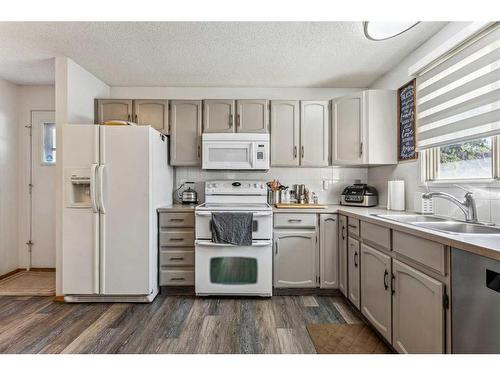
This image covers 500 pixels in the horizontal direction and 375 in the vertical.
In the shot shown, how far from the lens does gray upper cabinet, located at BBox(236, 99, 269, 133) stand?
3.03 metres

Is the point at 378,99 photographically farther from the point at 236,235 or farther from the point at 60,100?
the point at 60,100

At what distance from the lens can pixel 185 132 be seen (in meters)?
3.06

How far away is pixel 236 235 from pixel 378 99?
198cm

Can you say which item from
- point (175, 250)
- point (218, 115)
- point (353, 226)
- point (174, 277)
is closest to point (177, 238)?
point (175, 250)

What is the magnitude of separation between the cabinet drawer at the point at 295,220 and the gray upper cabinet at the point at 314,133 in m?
0.67

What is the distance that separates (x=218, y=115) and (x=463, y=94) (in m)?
2.18

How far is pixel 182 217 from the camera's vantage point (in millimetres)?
2717

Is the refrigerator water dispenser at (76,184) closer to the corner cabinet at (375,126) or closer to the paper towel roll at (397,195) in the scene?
the corner cabinet at (375,126)

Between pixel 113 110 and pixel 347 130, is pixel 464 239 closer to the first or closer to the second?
pixel 347 130

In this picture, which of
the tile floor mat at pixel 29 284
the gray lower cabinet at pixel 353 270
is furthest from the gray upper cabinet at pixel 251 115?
the tile floor mat at pixel 29 284

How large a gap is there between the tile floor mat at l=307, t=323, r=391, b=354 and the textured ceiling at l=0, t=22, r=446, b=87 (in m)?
2.31

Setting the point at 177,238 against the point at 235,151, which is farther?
the point at 235,151

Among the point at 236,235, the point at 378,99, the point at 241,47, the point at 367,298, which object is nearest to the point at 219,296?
the point at 236,235

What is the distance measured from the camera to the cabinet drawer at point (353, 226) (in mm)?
2269
